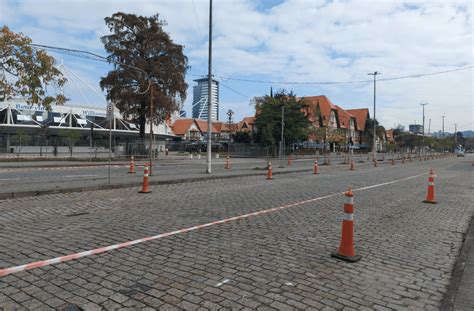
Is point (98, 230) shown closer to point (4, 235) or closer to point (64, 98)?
point (4, 235)

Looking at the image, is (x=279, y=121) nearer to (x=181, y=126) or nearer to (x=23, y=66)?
(x=23, y=66)

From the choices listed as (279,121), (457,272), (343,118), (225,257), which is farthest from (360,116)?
(225,257)

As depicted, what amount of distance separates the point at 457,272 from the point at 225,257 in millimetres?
3078

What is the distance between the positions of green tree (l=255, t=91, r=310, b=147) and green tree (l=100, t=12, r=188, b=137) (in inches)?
731

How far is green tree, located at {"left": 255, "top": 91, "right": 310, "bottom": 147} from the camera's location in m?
56.6

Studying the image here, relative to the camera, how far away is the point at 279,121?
185ft

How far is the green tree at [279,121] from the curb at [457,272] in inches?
1930

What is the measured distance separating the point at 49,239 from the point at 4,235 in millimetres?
910

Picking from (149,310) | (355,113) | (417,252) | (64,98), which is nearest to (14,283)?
(149,310)

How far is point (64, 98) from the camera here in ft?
48.9

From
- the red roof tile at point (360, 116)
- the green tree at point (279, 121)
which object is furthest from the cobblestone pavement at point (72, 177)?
the red roof tile at point (360, 116)

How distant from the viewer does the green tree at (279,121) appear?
186ft

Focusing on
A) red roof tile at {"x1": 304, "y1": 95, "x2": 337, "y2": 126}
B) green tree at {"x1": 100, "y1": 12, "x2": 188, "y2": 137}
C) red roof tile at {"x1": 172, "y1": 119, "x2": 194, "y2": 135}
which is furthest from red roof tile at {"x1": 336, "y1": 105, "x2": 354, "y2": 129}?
green tree at {"x1": 100, "y1": 12, "x2": 188, "y2": 137}

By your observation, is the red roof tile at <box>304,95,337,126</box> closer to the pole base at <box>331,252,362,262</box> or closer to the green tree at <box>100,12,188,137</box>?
the green tree at <box>100,12,188,137</box>
